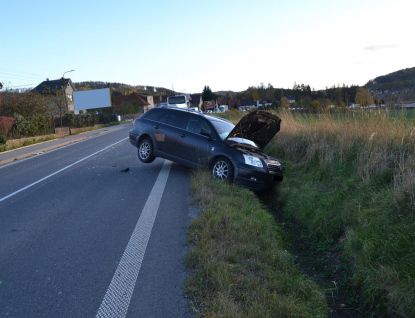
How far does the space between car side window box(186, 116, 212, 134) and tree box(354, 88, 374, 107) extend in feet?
14.4

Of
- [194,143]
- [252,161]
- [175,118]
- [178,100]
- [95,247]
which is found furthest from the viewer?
[178,100]

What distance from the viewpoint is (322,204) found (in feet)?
24.2

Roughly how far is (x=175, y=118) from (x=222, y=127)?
1419mm

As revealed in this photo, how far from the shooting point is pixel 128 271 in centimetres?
451

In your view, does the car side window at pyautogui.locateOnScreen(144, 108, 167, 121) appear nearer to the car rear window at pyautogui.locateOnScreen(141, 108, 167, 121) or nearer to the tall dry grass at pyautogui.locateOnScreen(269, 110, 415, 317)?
the car rear window at pyautogui.locateOnScreen(141, 108, 167, 121)

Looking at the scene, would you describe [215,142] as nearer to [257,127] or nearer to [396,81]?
[257,127]

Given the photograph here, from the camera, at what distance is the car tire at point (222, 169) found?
358 inches

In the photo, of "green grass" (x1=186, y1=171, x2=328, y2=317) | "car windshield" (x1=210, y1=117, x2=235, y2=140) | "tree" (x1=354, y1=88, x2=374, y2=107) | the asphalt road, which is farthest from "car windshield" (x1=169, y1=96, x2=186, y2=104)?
"green grass" (x1=186, y1=171, x2=328, y2=317)

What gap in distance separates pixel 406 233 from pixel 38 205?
6.59 meters

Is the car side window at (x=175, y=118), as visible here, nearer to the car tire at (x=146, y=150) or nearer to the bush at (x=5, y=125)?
the car tire at (x=146, y=150)

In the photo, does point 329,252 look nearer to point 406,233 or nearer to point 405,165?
point 406,233

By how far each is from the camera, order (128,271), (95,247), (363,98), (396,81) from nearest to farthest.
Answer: (128,271)
(95,247)
(363,98)
(396,81)

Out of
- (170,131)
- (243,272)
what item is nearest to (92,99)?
(170,131)

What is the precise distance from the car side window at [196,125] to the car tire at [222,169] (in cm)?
118
